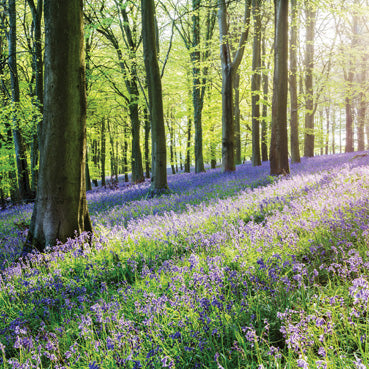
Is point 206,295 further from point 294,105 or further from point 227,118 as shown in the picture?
point 294,105

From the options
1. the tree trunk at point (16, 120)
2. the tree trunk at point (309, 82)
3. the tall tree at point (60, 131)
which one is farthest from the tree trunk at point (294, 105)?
the tree trunk at point (16, 120)

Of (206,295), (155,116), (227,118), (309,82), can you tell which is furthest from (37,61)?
(309,82)

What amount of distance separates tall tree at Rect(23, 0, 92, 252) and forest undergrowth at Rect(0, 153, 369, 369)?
53 centimetres

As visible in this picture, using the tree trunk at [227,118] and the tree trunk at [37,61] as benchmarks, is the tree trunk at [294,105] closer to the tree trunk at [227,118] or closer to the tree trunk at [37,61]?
the tree trunk at [227,118]

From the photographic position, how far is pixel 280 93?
9883mm

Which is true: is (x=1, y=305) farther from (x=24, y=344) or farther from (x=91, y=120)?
(x=91, y=120)

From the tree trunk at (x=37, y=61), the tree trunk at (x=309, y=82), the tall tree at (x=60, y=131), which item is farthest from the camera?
the tree trunk at (x=309, y=82)

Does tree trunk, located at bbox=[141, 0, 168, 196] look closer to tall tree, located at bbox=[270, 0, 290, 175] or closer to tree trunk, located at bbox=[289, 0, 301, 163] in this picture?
tall tree, located at bbox=[270, 0, 290, 175]

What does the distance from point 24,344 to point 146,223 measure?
317 cm

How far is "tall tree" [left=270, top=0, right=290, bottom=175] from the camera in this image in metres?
9.77

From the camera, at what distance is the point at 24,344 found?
2.33m

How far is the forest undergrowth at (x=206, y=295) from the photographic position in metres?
1.81

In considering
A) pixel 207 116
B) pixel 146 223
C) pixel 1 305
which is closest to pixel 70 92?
pixel 146 223

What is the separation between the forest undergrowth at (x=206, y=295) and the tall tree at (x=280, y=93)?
14.7ft
